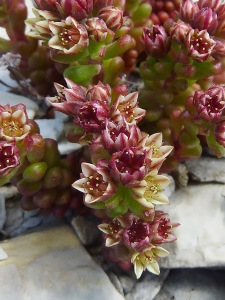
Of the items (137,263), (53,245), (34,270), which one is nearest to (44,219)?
(53,245)

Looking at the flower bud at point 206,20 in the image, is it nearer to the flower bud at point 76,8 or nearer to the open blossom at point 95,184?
the flower bud at point 76,8

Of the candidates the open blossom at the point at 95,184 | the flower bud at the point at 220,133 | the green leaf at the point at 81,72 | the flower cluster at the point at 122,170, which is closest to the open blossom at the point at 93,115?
the flower cluster at the point at 122,170

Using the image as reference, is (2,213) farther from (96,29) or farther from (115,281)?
(96,29)

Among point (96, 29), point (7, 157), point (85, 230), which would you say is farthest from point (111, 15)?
point (85, 230)

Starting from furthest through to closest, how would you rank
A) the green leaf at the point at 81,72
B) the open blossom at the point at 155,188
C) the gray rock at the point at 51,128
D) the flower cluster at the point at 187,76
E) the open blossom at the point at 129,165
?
the gray rock at the point at 51,128 < the green leaf at the point at 81,72 < the flower cluster at the point at 187,76 < the open blossom at the point at 155,188 < the open blossom at the point at 129,165

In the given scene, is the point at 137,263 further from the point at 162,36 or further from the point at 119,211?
the point at 162,36
